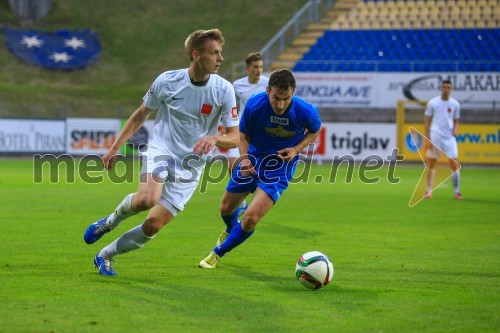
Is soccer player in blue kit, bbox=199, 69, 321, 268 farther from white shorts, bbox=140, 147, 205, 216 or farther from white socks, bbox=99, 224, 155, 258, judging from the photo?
white socks, bbox=99, 224, 155, 258

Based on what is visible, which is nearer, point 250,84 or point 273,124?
point 273,124

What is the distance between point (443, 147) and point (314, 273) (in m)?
12.3

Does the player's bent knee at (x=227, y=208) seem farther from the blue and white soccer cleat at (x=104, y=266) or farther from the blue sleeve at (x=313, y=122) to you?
the blue and white soccer cleat at (x=104, y=266)

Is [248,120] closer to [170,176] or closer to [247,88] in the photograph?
[170,176]

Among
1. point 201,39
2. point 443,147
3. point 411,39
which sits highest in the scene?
point 201,39

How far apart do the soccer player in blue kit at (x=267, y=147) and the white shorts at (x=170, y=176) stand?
0.85m

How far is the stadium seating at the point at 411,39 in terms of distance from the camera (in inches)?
1384

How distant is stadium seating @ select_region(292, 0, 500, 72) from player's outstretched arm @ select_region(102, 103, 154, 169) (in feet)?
90.1

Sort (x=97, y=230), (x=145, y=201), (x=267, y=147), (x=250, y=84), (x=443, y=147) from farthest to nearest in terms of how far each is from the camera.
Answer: (x=443, y=147), (x=250, y=84), (x=267, y=147), (x=97, y=230), (x=145, y=201)

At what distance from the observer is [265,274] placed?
886 centimetres

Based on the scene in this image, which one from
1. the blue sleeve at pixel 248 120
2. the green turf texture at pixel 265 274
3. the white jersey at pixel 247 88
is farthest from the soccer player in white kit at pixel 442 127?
the blue sleeve at pixel 248 120

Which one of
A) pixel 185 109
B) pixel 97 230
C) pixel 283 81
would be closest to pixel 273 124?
pixel 283 81

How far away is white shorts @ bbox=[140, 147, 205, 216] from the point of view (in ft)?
27.3

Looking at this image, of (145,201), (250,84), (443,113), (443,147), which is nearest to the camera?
(145,201)
